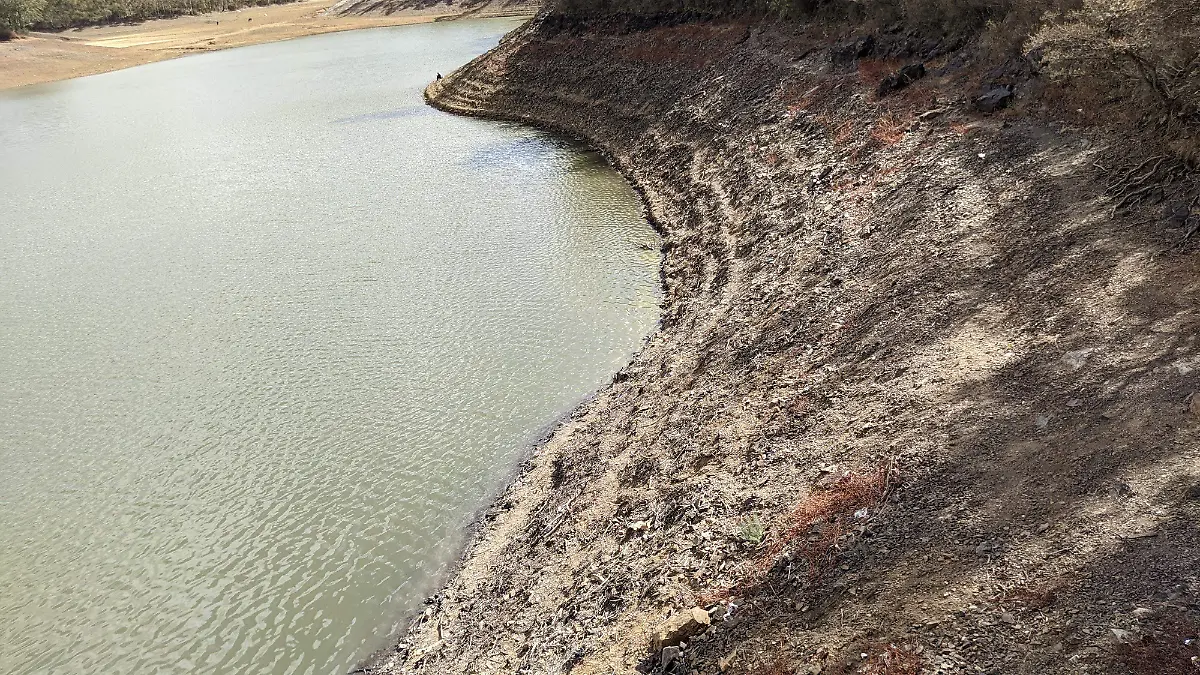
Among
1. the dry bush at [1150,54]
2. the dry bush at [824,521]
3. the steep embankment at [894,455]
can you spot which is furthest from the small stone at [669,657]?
the dry bush at [1150,54]

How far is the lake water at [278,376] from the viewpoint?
1388 centimetres

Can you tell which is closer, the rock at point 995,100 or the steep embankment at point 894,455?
the steep embankment at point 894,455

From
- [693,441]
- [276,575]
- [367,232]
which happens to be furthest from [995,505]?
[367,232]

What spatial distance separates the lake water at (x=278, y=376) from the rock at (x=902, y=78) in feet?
33.7

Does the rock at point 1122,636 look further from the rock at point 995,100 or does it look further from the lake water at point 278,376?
the rock at point 995,100

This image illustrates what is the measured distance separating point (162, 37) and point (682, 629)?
138494 millimetres

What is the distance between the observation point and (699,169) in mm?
31312

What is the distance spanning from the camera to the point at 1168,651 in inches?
268

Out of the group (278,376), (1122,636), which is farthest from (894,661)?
(278,376)

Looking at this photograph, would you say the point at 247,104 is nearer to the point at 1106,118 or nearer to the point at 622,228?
the point at 622,228

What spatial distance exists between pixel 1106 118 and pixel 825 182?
756 centimetres

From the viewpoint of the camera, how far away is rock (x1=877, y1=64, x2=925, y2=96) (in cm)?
2550

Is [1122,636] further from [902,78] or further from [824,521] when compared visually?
[902,78]

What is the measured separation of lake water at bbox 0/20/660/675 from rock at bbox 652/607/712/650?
5943 mm
